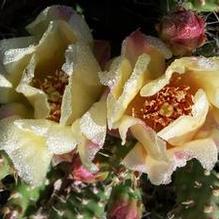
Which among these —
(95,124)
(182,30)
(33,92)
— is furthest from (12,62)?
(182,30)

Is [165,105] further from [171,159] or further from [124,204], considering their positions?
[124,204]

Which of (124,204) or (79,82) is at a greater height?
(79,82)

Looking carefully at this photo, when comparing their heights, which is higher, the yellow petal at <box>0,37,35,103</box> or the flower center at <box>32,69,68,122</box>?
the yellow petal at <box>0,37,35,103</box>

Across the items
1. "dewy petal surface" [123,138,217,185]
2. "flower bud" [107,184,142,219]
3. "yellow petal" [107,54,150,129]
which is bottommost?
"flower bud" [107,184,142,219]

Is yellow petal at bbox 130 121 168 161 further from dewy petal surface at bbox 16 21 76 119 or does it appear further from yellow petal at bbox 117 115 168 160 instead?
dewy petal surface at bbox 16 21 76 119

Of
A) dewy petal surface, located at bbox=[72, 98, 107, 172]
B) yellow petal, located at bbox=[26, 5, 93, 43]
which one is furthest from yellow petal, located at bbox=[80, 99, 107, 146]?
yellow petal, located at bbox=[26, 5, 93, 43]

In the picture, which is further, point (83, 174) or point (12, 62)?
point (83, 174)

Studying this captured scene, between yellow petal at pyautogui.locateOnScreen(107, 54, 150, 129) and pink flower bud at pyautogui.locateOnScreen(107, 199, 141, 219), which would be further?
pink flower bud at pyautogui.locateOnScreen(107, 199, 141, 219)
